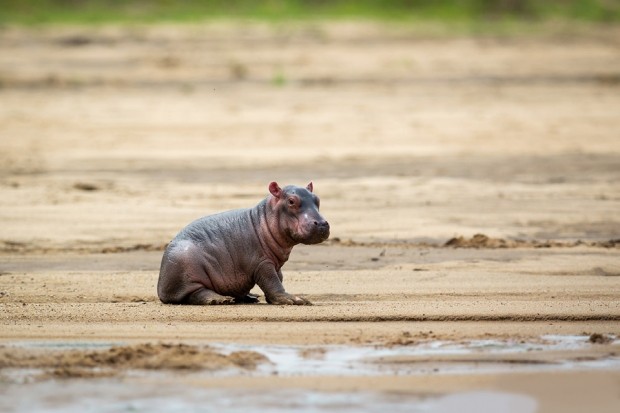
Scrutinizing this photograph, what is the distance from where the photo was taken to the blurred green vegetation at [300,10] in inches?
1291

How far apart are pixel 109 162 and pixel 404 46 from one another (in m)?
12.5

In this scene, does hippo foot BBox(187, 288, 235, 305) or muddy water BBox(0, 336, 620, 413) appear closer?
muddy water BBox(0, 336, 620, 413)

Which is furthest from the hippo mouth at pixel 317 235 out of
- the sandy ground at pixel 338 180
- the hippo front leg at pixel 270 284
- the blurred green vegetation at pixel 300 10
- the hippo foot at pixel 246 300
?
the blurred green vegetation at pixel 300 10

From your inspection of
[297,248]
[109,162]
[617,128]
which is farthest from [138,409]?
[617,128]

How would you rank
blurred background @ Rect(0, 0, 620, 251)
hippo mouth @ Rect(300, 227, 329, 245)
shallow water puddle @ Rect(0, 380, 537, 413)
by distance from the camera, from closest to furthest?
shallow water puddle @ Rect(0, 380, 537, 413) → hippo mouth @ Rect(300, 227, 329, 245) → blurred background @ Rect(0, 0, 620, 251)

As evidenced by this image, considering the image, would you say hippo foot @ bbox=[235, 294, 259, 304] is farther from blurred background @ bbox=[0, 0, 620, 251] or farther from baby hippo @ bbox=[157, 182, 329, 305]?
blurred background @ bbox=[0, 0, 620, 251]

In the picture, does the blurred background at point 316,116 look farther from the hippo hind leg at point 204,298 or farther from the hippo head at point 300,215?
the hippo head at point 300,215

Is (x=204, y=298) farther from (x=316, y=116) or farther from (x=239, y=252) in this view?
(x=316, y=116)

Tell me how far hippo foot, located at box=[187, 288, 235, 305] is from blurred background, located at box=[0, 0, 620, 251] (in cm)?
262

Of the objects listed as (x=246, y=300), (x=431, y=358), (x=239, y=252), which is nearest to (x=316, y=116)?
(x=246, y=300)

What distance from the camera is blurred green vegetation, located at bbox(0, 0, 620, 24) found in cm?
3278

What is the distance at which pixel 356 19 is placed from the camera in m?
32.6

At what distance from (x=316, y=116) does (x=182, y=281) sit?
11542 mm

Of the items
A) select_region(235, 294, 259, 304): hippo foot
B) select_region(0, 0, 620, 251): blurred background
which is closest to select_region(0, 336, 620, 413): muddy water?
select_region(235, 294, 259, 304): hippo foot
